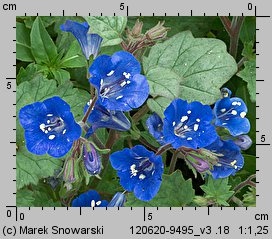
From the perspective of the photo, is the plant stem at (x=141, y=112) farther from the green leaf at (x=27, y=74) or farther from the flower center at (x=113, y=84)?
the green leaf at (x=27, y=74)

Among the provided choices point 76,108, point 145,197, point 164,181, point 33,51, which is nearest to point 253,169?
point 164,181

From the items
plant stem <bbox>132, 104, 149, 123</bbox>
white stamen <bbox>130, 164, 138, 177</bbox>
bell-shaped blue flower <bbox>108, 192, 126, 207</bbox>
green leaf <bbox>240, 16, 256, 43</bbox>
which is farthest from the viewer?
green leaf <bbox>240, 16, 256, 43</bbox>

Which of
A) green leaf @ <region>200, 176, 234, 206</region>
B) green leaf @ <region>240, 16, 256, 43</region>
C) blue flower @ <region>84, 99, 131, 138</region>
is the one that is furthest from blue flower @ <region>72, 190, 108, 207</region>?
green leaf @ <region>240, 16, 256, 43</region>

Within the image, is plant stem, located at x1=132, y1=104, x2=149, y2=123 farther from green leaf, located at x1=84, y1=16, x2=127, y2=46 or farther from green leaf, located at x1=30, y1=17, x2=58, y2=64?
green leaf, located at x1=30, y1=17, x2=58, y2=64

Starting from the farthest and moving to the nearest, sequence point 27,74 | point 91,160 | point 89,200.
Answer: point 27,74 < point 89,200 < point 91,160

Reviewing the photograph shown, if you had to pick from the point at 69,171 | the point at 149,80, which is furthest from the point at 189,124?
the point at 69,171

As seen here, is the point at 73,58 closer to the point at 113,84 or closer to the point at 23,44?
the point at 23,44
